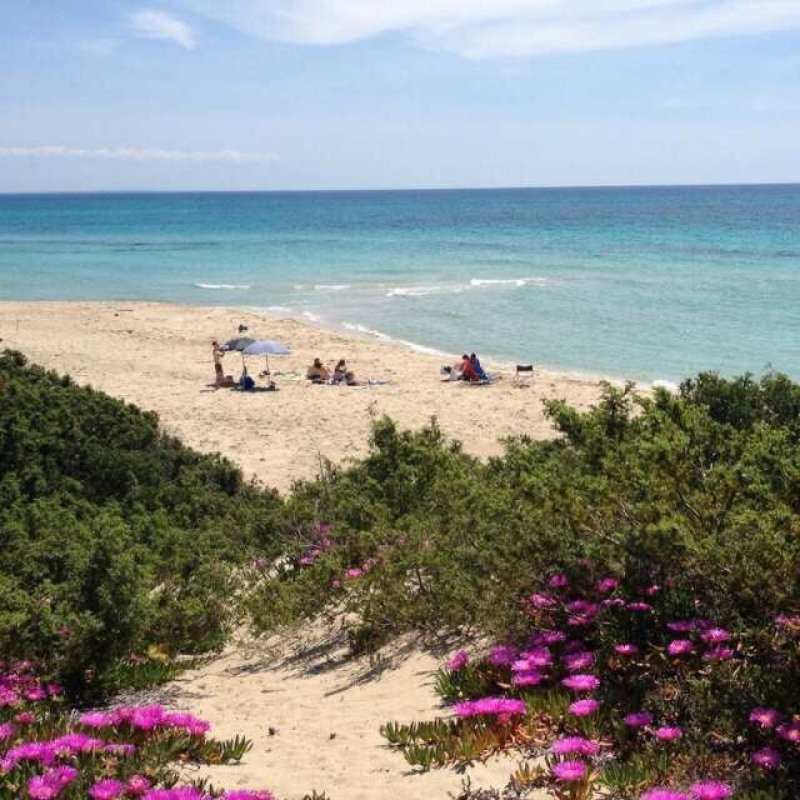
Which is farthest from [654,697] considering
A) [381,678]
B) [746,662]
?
[381,678]

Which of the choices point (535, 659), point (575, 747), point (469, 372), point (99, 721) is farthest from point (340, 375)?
point (575, 747)

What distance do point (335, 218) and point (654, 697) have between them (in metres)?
111

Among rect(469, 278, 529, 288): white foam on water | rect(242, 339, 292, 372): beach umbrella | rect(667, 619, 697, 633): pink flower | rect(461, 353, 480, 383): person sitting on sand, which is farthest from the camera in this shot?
rect(469, 278, 529, 288): white foam on water

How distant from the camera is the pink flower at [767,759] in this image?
13.4ft

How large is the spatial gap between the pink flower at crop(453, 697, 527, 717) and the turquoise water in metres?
21.3

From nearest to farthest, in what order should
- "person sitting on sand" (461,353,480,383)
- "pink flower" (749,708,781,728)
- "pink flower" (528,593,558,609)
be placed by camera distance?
"pink flower" (749,708,781,728)
"pink flower" (528,593,558,609)
"person sitting on sand" (461,353,480,383)

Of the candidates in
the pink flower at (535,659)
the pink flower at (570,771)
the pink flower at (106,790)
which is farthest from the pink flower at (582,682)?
the pink flower at (106,790)

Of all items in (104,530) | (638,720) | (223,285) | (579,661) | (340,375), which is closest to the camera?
(638,720)

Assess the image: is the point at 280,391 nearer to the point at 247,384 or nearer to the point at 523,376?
the point at 247,384

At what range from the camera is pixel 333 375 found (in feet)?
79.6

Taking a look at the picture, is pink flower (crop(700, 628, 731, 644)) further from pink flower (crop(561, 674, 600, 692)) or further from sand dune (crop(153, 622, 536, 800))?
sand dune (crop(153, 622, 536, 800))

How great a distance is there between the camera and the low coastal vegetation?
14.6ft

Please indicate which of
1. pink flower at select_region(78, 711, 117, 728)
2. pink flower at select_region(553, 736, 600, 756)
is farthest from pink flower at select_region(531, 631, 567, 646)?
pink flower at select_region(78, 711, 117, 728)

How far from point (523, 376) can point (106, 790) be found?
20860mm
